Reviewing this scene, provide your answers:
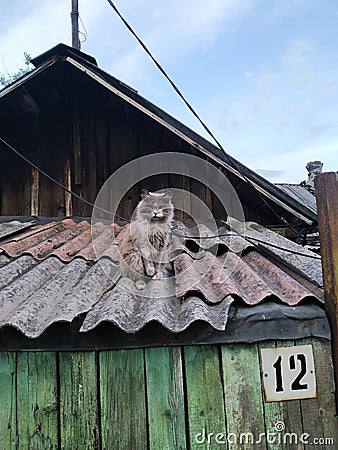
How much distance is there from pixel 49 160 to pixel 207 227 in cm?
205

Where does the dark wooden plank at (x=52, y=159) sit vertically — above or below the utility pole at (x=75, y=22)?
below

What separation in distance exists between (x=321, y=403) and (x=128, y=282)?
1.38 metres

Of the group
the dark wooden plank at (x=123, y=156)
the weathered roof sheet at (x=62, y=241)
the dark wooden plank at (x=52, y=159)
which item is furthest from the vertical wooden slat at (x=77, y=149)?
the weathered roof sheet at (x=62, y=241)

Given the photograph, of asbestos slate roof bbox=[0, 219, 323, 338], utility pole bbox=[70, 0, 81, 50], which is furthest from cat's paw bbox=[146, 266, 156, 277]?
utility pole bbox=[70, 0, 81, 50]

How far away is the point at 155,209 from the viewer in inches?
137

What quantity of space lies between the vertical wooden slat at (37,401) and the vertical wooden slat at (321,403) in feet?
4.48

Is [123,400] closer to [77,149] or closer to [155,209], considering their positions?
[155,209]

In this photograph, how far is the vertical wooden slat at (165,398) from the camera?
2.20m

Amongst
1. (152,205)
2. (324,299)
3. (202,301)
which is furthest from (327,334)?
(152,205)

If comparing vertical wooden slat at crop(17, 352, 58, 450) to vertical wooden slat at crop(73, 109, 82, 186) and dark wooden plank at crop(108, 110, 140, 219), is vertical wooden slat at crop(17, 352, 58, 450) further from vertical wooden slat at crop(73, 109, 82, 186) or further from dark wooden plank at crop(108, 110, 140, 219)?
vertical wooden slat at crop(73, 109, 82, 186)

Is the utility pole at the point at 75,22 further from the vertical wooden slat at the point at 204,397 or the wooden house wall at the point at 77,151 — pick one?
the vertical wooden slat at the point at 204,397

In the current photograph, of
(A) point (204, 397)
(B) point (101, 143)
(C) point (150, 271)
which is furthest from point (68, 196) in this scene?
(A) point (204, 397)

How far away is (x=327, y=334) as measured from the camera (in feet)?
7.40

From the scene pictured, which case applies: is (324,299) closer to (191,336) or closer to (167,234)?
(191,336)
